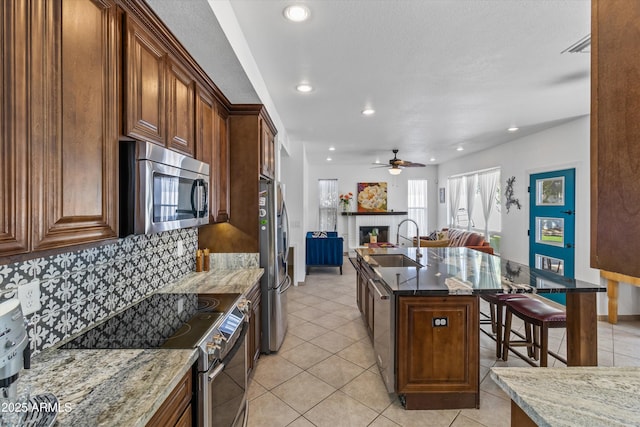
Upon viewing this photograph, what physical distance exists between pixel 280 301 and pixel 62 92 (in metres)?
2.51

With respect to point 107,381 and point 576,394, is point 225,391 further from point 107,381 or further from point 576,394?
point 576,394

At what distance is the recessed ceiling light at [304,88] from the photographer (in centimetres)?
304

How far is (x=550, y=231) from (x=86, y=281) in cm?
574

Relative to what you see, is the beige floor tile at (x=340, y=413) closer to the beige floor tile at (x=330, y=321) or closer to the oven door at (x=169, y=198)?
the beige floor tile at (x=330, y=321)

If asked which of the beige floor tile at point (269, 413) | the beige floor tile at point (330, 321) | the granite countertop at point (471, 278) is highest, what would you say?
the granite countertop at point (471, 278)

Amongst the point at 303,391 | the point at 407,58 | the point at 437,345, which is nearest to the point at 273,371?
the point at 303,391

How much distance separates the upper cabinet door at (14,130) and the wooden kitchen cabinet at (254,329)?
5.36 feet

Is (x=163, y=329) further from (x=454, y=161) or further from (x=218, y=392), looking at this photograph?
(x=454, y=161)

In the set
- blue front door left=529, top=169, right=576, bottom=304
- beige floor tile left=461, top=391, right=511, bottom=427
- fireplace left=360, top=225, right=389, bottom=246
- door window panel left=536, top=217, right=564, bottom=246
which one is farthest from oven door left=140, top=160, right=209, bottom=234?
fireplace left=360, top=225, right=389, bottom=246

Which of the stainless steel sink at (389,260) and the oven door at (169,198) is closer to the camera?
the oven door at (169,198)

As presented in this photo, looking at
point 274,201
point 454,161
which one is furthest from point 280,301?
point 454,161

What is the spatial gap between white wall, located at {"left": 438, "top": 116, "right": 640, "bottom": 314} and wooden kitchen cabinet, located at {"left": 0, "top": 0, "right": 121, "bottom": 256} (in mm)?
4978

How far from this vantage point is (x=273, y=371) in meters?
2.72

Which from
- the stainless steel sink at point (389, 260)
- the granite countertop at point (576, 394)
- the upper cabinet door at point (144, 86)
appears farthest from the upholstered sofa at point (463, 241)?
the upper cabinet door at point (144, 86)
